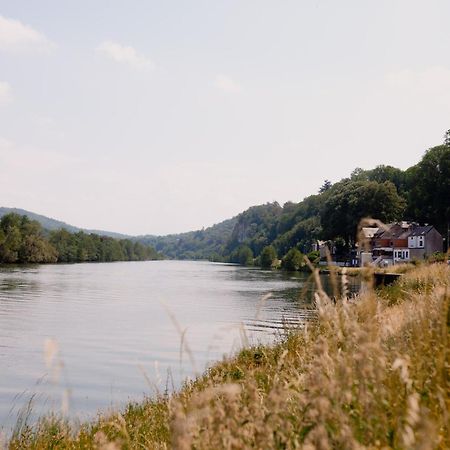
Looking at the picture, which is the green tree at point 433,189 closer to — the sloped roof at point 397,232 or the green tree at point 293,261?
the sloped roof at point 397,232

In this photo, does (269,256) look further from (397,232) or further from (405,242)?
(405,242)

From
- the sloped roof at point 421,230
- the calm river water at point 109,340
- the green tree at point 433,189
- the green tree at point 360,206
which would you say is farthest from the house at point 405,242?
the calm river water at point 109,340

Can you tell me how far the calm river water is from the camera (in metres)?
14.1

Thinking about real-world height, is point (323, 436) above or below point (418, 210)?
below

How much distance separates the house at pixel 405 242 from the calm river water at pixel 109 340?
167ft

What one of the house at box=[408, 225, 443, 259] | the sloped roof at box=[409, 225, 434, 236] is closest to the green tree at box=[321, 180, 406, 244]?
the sloped roof at box=[409, 225, 434, 236]

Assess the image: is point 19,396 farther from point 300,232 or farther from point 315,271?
point 300,232

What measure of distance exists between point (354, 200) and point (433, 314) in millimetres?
96521

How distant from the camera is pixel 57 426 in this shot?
10367mm

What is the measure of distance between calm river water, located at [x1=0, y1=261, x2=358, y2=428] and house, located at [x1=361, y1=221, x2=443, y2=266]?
51.0m

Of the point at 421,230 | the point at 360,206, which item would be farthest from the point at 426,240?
the point at 360,206

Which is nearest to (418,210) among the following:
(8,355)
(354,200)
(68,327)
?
(354,200)

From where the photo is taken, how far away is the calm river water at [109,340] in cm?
1410

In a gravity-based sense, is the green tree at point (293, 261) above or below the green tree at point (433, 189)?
below
